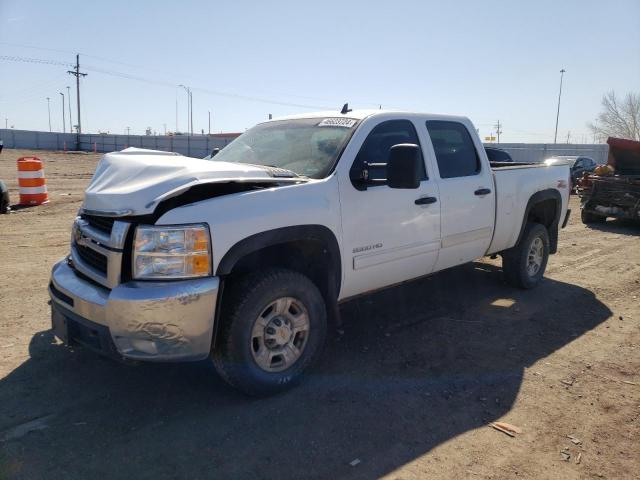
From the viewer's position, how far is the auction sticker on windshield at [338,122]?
13.9ft

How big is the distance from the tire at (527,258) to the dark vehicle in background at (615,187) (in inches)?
256

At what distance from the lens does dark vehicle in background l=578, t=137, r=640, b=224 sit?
11.6m

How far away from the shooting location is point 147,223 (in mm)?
3096

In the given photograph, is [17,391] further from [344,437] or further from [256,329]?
[344,437]

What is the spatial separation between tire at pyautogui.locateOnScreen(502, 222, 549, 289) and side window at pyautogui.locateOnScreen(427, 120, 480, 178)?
1.42m

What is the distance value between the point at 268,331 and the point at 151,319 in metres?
0.86

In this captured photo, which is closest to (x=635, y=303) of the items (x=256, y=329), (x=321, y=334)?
(x=321, y=334)

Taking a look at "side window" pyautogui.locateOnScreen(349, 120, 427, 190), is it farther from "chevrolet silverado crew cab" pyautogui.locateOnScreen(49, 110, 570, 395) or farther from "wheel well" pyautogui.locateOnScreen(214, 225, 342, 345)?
"wheel well" pyautogui.locateOnScreen(214, 225, 342, 345)

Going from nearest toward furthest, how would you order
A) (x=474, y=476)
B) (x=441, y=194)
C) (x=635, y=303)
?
(x=474, y=476)
(x=441, y=194)
(x=635, y=303)

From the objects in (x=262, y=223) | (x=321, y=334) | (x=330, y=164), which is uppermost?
(x=330, y=164)

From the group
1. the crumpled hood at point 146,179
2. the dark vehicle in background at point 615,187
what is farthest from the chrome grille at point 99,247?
the dark vehicle in background at point 615,187

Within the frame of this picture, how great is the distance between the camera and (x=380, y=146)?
4293 millimetres

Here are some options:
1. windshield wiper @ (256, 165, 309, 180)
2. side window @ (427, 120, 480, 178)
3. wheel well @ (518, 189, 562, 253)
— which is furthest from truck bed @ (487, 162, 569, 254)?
windshield wiper @ (256, 165, 309, 180)

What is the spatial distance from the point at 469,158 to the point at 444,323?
1680 mm
